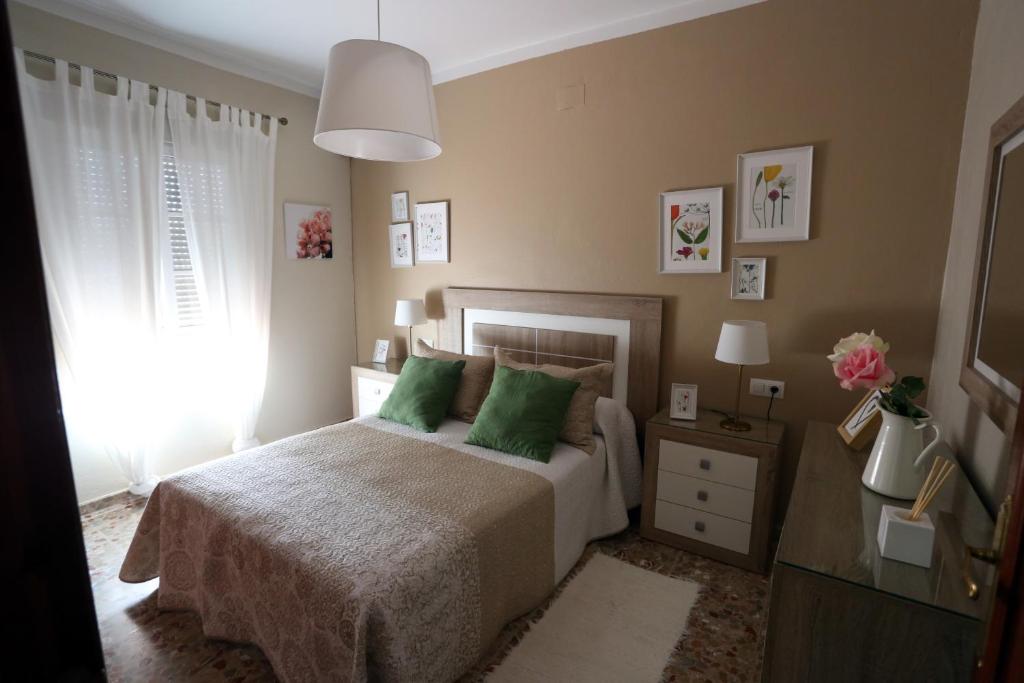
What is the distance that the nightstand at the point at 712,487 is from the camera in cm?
221

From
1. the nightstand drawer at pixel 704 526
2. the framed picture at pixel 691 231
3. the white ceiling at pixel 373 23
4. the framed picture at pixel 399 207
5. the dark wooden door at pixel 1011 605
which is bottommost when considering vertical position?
the nightstand drawer at pixel 704 526

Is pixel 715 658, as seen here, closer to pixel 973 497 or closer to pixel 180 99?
pixel 973 497

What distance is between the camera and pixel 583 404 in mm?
2490

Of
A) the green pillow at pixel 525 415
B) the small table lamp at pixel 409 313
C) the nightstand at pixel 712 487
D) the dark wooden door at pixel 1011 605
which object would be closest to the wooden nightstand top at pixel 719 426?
the nightstand at pixel 712 487

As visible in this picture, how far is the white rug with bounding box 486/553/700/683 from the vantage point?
1.74 m

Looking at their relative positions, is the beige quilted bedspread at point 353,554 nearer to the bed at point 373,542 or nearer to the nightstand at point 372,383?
the bed at point 373,542

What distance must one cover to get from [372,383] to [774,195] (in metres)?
2.79

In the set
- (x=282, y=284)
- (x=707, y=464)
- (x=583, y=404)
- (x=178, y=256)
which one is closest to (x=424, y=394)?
(x=583, y=404)

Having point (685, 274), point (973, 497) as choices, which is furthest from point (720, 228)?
point (973, 497)

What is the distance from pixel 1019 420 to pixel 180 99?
3.79m

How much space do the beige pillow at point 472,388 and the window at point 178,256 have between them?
1796mm

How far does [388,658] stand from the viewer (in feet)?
4.50

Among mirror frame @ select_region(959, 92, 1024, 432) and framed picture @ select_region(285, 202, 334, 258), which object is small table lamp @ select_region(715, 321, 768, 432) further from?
framed picture @ select_region(285, 202, 334, 258)

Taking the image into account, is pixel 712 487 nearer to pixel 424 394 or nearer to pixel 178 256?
pixel 424 394
